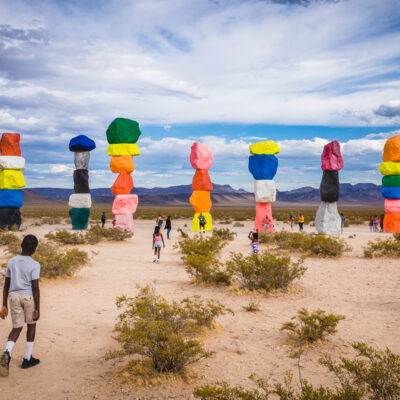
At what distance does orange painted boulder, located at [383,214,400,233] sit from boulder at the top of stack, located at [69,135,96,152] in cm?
1817

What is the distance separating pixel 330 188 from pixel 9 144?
17965 mm

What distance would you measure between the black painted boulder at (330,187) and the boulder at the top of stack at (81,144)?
1343 centimetres

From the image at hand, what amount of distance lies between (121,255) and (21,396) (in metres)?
10.0

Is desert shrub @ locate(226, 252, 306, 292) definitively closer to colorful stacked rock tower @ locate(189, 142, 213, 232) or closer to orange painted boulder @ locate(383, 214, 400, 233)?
colorful stacked rock tower @ locate(189, 142, 213, 232)

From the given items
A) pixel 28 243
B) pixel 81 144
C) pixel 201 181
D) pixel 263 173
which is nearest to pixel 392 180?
pixel 263 173

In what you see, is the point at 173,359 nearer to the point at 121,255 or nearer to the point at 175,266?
the point at 175,266

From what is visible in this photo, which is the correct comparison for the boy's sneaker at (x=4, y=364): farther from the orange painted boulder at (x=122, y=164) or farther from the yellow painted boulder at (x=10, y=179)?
the yellow painted boulder at (x=10, y=179)

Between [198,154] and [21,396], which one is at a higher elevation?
[198,154]

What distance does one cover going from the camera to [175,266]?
12.0 meters

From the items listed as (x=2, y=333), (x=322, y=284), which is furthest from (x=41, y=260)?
(x=322, y=284)

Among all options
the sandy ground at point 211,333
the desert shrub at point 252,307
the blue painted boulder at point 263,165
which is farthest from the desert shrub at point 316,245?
the blue painted boulder at point 263,165

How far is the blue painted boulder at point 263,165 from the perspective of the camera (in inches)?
850

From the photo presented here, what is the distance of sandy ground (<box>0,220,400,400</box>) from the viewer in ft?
14.3

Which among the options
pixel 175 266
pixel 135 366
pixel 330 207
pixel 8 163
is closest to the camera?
pixel 135 366
